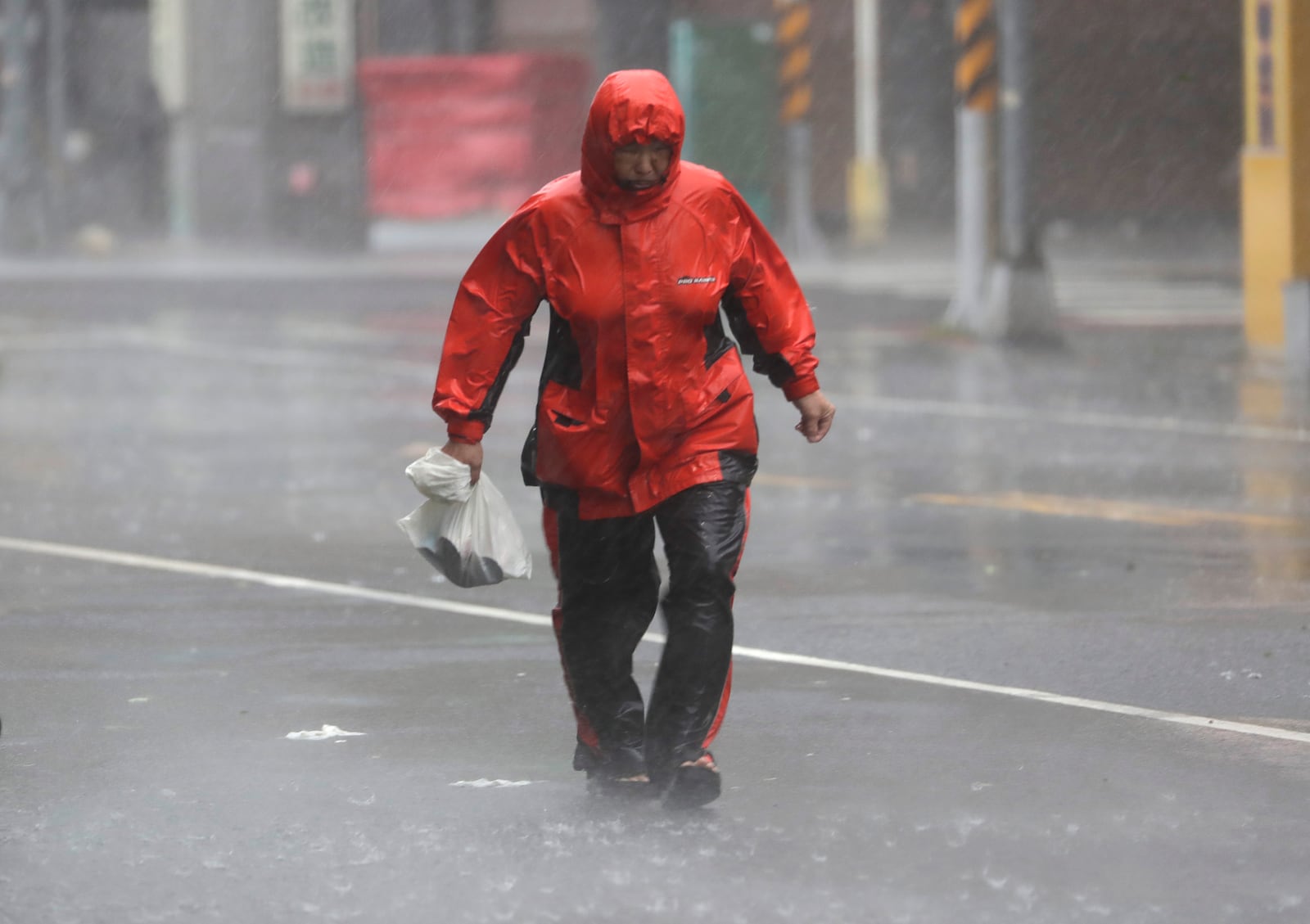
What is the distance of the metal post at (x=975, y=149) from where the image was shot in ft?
70.0

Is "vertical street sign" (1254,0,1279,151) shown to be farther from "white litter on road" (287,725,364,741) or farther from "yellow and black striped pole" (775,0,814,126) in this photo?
"yellow and black striped pole" (775,0,814,126)

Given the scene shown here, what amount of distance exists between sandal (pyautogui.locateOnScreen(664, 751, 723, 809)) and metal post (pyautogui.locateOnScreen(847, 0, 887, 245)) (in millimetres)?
37022

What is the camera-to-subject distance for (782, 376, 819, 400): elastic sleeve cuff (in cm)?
614

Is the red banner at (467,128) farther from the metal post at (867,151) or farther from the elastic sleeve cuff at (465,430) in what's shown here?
the elastic sleeve cuff at (465,430)

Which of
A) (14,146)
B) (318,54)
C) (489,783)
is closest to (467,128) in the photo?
(318,54)

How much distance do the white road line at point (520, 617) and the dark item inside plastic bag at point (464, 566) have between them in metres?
1.70

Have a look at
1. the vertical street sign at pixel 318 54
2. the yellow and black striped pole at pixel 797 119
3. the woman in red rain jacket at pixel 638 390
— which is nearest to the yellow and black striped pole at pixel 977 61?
the yellow and black striped pole at pixel 797 119

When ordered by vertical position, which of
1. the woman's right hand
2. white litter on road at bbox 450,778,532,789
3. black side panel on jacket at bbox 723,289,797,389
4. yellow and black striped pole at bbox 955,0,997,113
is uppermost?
yellow and black striped pole at bbox 955,0,997,113

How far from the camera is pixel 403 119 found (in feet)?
137

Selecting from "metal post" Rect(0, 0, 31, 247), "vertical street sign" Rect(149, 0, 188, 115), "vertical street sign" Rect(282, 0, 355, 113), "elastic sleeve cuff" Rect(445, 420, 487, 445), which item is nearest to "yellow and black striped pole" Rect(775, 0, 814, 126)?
"vertical street sign" Rect(282, 0, 355, 113)

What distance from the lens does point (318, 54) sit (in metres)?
41.9

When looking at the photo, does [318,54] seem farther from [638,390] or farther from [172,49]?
[638,390]

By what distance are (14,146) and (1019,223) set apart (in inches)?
894

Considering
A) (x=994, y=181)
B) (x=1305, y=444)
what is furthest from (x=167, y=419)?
(x=994, y=181)
